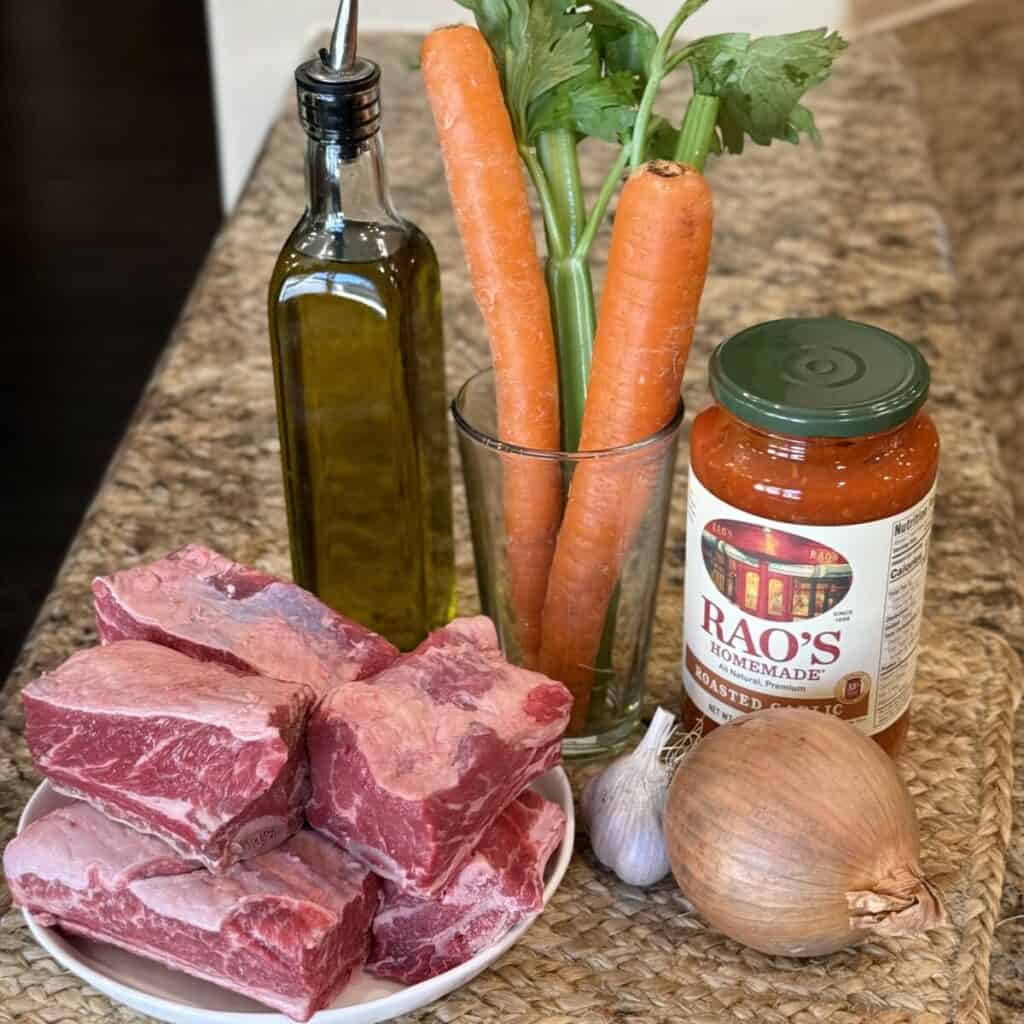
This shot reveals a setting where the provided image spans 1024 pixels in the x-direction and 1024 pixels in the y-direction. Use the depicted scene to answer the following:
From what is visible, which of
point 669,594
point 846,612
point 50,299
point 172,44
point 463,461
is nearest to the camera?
point 846,612

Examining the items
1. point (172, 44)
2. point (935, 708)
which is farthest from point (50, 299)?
point (935, 708)

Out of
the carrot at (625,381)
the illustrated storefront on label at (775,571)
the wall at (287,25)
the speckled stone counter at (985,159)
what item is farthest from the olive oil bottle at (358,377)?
the speckled stone counter at (985,159)

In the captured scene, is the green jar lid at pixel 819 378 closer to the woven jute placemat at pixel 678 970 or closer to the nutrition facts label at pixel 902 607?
the nutrition facts label at pixel 902 607

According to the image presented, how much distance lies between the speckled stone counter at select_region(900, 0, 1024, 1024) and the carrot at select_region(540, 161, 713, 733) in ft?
4.66

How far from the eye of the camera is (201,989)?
2.46 ft

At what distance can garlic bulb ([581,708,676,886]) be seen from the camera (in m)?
0.84

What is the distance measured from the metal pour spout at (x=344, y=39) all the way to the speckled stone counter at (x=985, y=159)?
61.2 inches

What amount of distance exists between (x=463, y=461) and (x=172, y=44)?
3.23 m

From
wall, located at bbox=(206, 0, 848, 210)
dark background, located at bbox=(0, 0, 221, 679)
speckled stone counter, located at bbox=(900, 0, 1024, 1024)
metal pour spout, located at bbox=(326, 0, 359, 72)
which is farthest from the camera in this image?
dark background, located at bbox=(0, 0, 221, 679)

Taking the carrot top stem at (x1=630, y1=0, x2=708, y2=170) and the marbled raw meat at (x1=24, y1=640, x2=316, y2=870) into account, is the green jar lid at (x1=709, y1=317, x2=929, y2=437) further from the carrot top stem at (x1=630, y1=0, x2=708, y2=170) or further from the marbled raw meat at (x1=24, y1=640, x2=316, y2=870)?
the marbled raw meat at (x1=24, y1=640, x2=316, y2=870)

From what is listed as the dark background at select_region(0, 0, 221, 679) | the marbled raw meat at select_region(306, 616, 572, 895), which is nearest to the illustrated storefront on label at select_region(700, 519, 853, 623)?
the marbled raw meat at select_region(306, 616, 572, 895)

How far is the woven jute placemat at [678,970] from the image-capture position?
30.7 inches

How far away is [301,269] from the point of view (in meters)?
0.90

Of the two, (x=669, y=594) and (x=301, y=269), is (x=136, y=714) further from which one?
(x=669, y=594)
